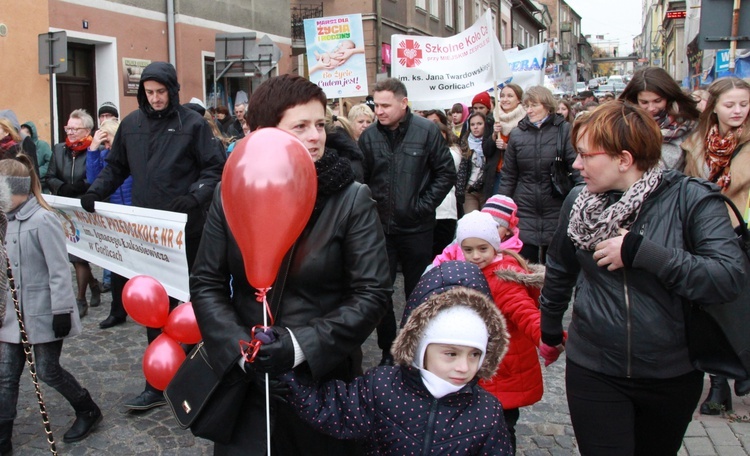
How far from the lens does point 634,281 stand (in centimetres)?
250

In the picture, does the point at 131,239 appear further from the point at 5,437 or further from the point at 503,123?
the point at 503,123

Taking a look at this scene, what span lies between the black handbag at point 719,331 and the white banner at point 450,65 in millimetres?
7106

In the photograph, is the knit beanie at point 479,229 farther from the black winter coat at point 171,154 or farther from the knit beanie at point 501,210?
the black winter coat at point 171,154

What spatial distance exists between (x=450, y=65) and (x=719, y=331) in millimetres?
8139

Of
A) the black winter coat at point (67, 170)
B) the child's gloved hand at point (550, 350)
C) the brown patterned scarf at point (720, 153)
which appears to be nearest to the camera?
the child's gloved hand at point (550, 350)

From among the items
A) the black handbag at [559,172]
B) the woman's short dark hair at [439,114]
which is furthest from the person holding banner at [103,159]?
the woman's short dark hair at [439,114]

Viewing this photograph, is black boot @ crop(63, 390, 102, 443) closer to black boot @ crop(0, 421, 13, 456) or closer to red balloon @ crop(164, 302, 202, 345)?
black boot @ crop(0, 421, 13, 456)

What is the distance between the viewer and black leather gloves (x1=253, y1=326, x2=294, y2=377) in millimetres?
2131

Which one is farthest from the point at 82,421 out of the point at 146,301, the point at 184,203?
the point at 184,203

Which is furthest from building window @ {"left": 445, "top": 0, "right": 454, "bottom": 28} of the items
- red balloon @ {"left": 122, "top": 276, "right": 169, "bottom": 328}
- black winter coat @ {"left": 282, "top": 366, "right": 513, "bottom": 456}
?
black winter coat @ {"left": 282, "top": 366, "right": 513, "bottom": 456}

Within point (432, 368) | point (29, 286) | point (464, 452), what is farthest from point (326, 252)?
point (29, 286)

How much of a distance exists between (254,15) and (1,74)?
334 inches

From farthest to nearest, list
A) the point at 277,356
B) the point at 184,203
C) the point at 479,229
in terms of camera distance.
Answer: the point at 184,203 → the point at 479,229 → the point at 277,356

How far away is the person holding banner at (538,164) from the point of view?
19.1ft
